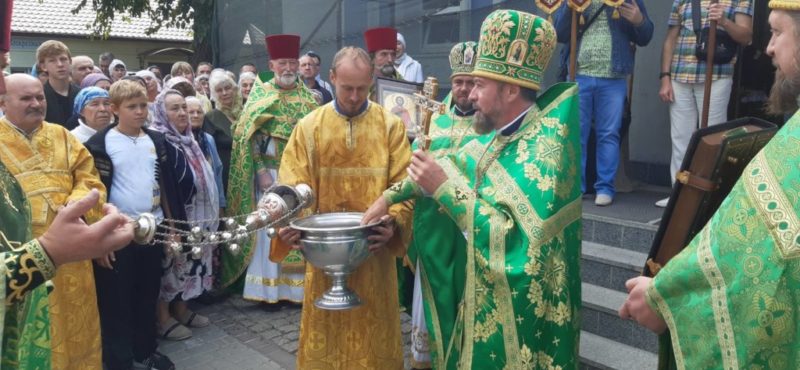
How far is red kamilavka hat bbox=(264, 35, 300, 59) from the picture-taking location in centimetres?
580

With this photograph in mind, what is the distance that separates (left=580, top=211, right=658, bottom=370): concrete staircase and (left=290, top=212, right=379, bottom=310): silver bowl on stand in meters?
1.76

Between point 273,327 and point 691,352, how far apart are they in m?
4.12

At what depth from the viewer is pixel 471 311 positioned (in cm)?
266

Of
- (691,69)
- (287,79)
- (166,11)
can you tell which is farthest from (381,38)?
(166,11)

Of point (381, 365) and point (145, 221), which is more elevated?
point (145, 221)

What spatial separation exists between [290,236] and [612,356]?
2.22 meters

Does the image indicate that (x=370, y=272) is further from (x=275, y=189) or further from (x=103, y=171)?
(x=103, y=171)

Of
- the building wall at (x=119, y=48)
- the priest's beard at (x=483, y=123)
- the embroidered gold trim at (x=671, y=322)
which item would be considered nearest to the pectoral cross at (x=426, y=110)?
the priest's beard at (x=483, y=123)

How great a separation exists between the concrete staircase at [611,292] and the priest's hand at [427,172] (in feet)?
6.27

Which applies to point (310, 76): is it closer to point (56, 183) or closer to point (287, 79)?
point (287, 79)

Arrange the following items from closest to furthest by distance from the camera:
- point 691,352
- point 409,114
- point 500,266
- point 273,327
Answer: point 691,352
point 500,266
point 409,114
point 273,327

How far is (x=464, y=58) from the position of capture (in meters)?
4.16

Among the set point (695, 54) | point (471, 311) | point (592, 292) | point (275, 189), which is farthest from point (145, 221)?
point (695, 54)

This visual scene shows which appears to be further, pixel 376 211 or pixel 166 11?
pixel 166 11
